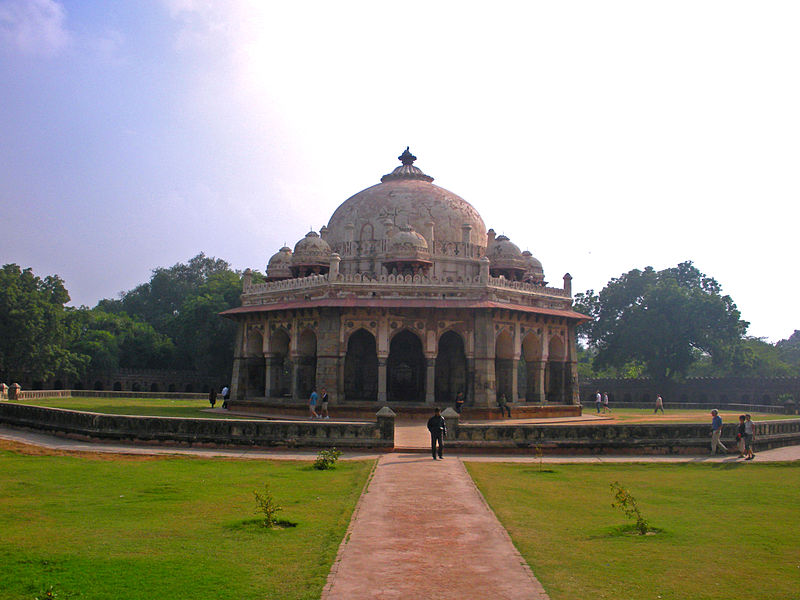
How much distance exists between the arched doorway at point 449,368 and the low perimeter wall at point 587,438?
14.4 metres

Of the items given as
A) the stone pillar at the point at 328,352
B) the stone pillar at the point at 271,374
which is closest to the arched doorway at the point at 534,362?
the stone pillar at the point at 328,352

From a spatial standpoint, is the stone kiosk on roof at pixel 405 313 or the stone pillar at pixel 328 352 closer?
the stone pillar at pixel 328 352

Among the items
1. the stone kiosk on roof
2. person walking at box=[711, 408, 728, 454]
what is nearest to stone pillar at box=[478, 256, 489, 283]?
the stone kiosk on roof

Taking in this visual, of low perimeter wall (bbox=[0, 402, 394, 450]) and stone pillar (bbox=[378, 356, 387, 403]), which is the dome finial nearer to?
stone pillar (bbox=[378, 356, 387, 403])

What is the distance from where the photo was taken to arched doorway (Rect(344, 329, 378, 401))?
32562mm

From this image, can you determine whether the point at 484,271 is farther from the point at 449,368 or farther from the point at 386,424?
the point at 386,424

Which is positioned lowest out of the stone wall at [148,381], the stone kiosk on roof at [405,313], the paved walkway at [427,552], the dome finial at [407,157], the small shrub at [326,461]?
the paved walkway at [427,552]

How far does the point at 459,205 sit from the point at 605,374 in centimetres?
4322

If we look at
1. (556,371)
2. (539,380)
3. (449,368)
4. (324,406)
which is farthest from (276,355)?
(556,371)

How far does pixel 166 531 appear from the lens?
859 centimetres

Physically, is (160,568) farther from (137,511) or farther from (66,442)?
(66,442)

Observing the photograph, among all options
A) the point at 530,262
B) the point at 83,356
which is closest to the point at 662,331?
the point at 530,262

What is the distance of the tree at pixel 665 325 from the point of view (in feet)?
172

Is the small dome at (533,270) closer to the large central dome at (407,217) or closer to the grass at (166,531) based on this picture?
the large central dome at (407,217)
